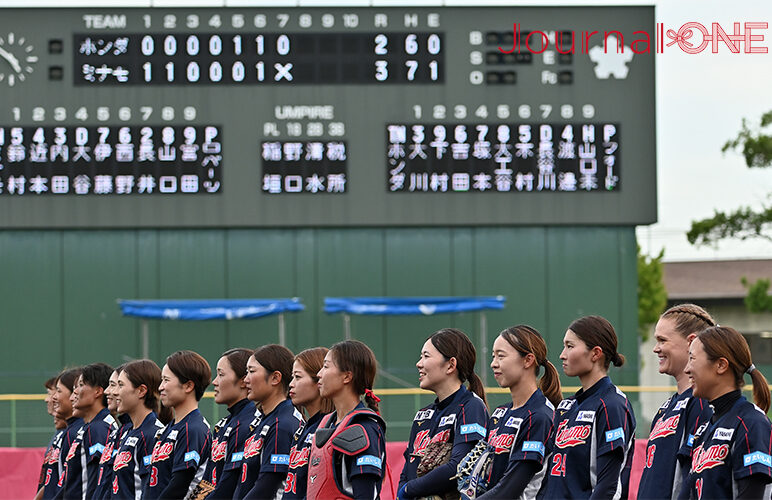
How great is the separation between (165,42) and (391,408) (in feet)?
21.5

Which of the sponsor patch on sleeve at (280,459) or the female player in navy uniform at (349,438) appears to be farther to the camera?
the sponsor patch on sleeve at (280,459)

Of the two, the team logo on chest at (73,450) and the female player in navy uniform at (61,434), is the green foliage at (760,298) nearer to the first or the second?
the female player in navy uniform at (61,434)

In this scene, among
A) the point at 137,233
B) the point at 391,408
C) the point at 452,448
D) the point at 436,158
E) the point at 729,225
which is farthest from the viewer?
the point at 729,225

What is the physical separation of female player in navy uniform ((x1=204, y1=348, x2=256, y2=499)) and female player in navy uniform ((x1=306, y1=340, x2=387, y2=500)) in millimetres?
1094

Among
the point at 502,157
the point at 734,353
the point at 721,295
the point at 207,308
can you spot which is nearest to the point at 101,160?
the point at 207,308

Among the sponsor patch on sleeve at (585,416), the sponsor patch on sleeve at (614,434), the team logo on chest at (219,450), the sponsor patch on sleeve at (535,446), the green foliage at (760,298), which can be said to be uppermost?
the sponsor patch on sleeve at (585,416)

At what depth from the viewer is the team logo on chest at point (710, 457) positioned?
466 cm

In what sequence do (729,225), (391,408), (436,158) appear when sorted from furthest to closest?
(729,225)
(436,158)
(391,408)

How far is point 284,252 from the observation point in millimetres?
18984

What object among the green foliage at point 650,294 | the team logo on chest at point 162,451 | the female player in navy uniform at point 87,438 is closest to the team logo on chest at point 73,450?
the female player in navy uniform at point 87,438

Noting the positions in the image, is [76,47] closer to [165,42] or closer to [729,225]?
[165,42]

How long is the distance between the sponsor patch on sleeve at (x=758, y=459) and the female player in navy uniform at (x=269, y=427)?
2522 mm

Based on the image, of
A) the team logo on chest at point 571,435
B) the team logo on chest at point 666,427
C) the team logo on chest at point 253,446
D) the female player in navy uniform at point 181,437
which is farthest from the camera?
the female player in navy uniform at point 181,437

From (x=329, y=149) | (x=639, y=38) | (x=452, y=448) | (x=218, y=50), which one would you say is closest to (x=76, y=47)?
(x=218, y=50)
